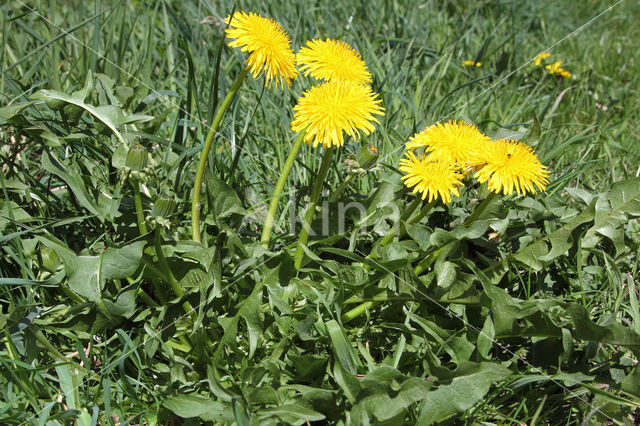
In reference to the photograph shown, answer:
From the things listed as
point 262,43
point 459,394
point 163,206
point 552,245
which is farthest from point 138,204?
point 552,245

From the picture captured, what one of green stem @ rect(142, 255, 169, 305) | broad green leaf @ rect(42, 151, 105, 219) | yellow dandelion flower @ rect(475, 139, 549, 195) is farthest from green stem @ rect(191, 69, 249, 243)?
yellow dandelion flower @ rect(475, 139, 549, 195)

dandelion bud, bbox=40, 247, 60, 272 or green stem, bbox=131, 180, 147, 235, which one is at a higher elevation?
green stem, bbox=131, 180, 147, 235

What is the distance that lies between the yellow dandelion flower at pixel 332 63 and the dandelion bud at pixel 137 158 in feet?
1.57

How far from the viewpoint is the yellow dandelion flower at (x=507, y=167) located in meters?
1.35

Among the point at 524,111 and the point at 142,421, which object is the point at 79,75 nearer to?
the point at 142,421

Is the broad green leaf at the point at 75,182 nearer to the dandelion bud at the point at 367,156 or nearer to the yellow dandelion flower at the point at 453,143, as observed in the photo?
the dandelion bud at the point at 367,156

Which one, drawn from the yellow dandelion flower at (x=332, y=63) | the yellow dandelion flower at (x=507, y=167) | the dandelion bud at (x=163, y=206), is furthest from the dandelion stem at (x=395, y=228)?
the dandelion bud at (x=163, y=206)

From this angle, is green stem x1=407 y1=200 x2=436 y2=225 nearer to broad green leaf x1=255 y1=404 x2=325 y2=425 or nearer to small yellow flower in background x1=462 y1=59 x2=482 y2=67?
broad green leaf x1=255 y1=404 x2=325 y2=425

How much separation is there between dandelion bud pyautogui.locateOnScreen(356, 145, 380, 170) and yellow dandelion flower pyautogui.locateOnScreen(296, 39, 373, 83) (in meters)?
0.18

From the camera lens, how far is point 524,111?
2637 millimetres

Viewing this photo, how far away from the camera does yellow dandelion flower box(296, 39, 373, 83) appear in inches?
57.1

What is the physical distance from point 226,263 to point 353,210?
433 millimetres

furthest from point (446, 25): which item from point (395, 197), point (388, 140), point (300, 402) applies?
point (300, 402)

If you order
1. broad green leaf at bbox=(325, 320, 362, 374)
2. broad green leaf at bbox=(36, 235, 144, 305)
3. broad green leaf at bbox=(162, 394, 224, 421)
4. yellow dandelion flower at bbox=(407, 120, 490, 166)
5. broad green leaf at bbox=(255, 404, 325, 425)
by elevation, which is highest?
yellow dandelion flower at bbox=(407, 120, 490, 166)
